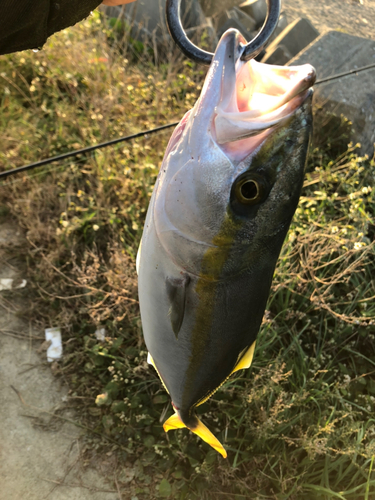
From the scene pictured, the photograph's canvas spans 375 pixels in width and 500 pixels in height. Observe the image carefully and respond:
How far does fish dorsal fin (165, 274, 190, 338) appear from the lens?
123 cm

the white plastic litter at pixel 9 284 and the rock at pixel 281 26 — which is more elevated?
the rock at pixel 281 26

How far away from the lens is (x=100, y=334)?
2926 mm

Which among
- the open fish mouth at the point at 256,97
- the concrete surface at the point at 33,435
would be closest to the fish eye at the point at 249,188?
the open fish mouth at the point at 256,97

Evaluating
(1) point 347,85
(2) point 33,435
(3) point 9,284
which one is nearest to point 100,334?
(2) point 33,435

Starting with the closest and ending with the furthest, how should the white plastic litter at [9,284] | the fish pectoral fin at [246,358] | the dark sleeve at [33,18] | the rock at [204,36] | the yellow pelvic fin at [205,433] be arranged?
the dark sleeve at [33,18] < the fish pectoral fin at [246,358] < the yellow pelvic fin at [205,433] < the white plastic litter at [9,284] < the rock at [204,36]

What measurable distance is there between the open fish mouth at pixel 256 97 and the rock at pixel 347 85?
347 cm

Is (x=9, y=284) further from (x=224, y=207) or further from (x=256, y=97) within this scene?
(x=256, y=97)

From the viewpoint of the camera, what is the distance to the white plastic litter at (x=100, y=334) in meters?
2.91

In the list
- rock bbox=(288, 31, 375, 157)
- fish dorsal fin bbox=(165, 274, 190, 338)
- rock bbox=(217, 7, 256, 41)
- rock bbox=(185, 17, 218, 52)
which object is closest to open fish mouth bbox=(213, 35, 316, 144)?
fish dorsal fin bbox=(165, 274, 190, 338)

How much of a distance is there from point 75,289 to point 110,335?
1.61 feet

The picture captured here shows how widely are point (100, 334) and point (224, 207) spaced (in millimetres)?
2147

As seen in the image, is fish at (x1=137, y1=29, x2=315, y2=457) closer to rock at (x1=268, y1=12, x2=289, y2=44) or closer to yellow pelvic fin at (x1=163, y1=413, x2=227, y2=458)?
yellow pelvic fin at (x1=163, y1=413, x2=227, y2=458)

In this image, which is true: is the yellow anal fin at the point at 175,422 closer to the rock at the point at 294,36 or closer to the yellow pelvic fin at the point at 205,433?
the yellow pelvic fin at the point at 205,433

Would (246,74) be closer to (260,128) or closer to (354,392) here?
(260,128)
